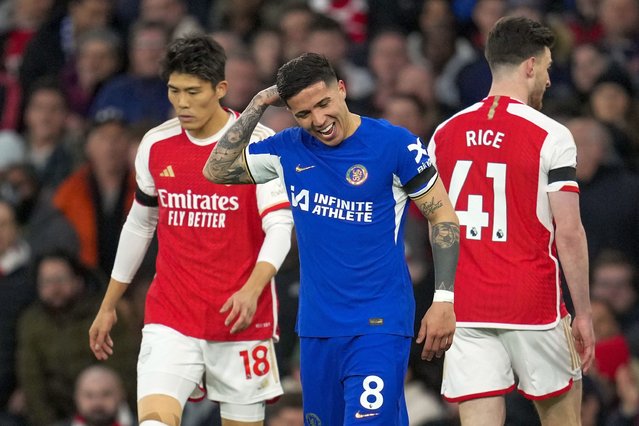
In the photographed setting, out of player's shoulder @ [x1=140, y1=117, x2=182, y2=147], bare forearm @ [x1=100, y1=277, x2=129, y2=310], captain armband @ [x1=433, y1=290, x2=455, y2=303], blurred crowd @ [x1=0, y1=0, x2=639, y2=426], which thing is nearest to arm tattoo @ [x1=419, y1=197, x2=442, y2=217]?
captain armband @ [x1=433, y1=290, x2=455, y2=303]

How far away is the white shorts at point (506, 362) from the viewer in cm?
777

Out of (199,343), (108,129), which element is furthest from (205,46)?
(108,129)

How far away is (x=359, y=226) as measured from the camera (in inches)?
281

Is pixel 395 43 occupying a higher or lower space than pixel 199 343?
higher

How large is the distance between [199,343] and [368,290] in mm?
1312

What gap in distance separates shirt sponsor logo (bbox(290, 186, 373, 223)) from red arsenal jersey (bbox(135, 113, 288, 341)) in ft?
2.51

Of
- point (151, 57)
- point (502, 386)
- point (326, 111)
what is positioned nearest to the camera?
point (326, 111)

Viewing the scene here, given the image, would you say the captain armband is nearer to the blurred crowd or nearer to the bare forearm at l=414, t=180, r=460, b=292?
the bare forearm at l=414, t=180, r=460, b=292

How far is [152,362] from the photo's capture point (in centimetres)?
795

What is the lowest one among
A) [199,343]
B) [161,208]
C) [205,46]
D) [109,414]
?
[109,414]

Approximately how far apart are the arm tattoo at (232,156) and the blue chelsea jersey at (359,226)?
1.04 ft

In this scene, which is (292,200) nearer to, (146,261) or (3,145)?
(146,261)

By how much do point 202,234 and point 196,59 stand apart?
89 cm

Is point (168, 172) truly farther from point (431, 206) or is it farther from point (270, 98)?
point (431, 206)
